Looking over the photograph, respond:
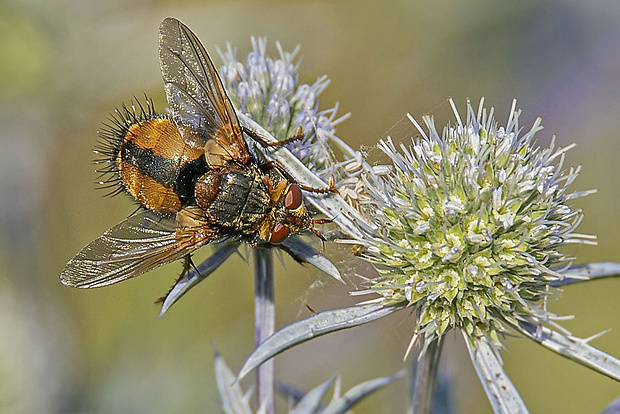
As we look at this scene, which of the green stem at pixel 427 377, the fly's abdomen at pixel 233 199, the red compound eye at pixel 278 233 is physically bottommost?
the green stem at pixel 427 377

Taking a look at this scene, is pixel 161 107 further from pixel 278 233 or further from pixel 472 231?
pixel 472 231

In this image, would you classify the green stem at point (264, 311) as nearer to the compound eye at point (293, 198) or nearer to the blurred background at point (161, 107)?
the compound eye at point (293, 198)

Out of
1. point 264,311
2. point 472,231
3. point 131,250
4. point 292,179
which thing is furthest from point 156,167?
point 472,231

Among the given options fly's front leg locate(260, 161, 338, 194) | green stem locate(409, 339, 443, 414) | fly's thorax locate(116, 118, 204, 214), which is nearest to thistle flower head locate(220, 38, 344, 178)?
fly's front leg locate(260, 161, 338, 194)

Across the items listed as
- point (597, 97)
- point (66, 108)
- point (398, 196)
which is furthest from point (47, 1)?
point (597, 97)

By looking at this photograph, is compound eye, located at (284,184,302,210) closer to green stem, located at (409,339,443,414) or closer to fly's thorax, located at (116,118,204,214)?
fly's thorax, located at (116,118,204,214)

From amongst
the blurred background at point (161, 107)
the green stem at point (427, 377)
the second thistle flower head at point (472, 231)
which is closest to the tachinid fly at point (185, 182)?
the second thistle flower head at point (472, 231)

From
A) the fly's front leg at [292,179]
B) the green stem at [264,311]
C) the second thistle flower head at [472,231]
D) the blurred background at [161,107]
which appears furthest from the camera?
the blurred background at [161,107]

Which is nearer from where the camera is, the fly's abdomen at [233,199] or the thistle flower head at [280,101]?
the fly's abdomen at [233,199]
